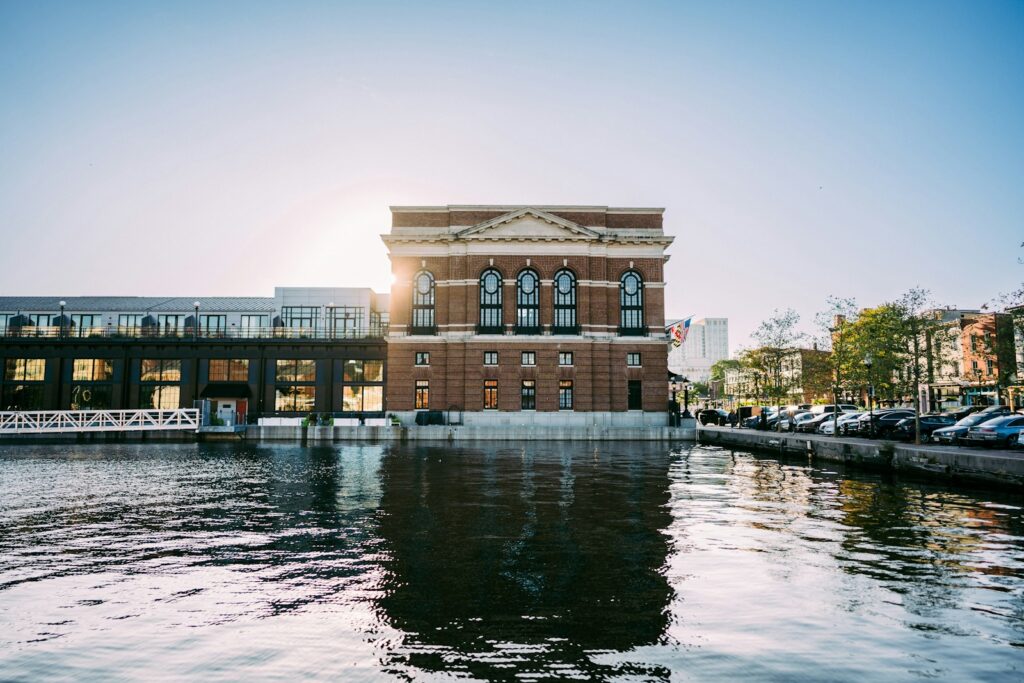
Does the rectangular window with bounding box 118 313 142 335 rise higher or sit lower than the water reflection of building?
higher

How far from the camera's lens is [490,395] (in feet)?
201

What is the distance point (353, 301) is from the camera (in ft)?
259

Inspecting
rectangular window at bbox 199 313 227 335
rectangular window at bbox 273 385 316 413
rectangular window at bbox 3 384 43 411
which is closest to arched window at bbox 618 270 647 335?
rectangular window at bbox 273 385 316 413

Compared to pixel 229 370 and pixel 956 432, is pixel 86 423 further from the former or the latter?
pixel 956 432

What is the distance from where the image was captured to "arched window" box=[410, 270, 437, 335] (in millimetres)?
62438

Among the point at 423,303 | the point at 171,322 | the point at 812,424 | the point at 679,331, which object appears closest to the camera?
the point at 812,424

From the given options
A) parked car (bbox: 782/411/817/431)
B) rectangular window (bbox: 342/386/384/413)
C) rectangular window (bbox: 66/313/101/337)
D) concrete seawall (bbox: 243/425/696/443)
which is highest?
rectangular window (bbox: 66/313/101/337)

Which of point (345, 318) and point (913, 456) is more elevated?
point (345, 318)

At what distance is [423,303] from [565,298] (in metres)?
13.4

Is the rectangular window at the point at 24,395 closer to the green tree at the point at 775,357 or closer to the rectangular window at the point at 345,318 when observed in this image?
the rectangular window at the point at 345,318

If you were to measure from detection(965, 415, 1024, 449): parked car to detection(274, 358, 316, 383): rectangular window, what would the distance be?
184ft

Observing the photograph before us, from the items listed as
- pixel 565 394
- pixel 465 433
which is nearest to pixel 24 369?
pixel 465 433

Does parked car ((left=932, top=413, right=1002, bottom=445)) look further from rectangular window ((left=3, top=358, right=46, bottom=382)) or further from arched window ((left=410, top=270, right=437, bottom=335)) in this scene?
rectangular window ((left=3, top=358, right=46, bottom=382))

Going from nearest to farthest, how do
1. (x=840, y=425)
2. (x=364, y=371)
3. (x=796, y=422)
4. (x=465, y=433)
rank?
(x=840, y=425), (x=465, y=433), (x=796, y=422), (x=364, y=371)
